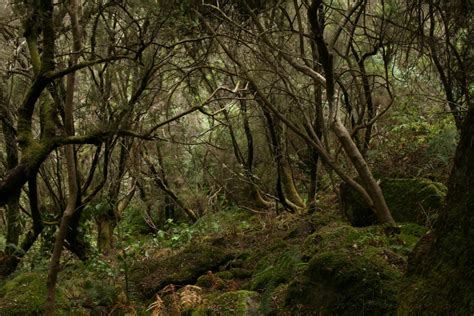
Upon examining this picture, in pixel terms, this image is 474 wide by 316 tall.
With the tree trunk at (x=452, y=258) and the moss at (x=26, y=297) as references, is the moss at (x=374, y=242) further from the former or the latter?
the moss at (x=26, y=297)

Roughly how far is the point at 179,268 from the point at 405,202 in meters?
3.29

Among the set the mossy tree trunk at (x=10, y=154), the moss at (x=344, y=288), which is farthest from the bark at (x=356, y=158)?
the mossy tree trunk at (x=10, y=154)

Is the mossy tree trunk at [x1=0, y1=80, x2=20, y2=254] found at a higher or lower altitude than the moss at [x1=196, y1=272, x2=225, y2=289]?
higher

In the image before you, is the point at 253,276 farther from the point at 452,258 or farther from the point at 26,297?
the point at 452,258

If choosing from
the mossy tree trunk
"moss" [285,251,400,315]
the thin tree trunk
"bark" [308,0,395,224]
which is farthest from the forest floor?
the mossy tree trunk

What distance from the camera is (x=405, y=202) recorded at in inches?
245

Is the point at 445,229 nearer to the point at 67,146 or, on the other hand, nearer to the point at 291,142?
the point at 67,146

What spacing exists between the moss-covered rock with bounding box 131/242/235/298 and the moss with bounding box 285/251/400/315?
3.04 metres

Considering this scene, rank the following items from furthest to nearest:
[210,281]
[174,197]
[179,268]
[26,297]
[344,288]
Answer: [174,197]
[179,268]
[210,281]
[26,297]
[344,288]

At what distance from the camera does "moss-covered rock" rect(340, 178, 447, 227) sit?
5828 millimetres

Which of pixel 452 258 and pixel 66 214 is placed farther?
pixel 66 214

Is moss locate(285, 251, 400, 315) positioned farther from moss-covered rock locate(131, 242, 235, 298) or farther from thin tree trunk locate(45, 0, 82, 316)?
moss-covered rock locate(131, 242, 235, 298)

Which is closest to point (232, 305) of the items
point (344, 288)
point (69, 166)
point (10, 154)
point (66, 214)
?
point (344, 288)

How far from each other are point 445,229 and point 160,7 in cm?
476
